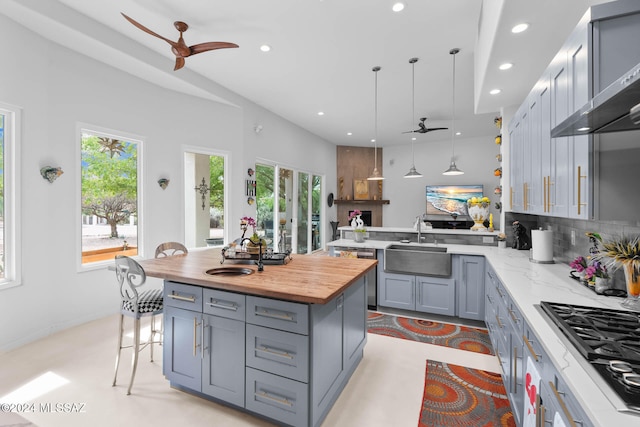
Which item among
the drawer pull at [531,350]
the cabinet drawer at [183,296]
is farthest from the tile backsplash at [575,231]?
the cabinet drawer at [183,296]

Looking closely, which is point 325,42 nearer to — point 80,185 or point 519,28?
point 519,28

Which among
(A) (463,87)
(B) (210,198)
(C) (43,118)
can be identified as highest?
(A) (463,87)

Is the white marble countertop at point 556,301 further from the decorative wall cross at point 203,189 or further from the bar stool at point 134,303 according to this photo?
the decorative wall cross at point 203,189

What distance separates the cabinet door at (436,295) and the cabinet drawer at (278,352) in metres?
2.23

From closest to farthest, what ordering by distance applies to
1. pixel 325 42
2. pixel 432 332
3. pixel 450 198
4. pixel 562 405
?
pixel 562 405 < pixel 432 332 < pixel 325 42 < pixel 450 198

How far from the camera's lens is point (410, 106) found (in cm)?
548

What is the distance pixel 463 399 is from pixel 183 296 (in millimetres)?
2104

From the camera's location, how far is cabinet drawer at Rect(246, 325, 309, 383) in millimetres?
1700

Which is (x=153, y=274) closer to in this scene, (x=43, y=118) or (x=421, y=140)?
(x=43, y=118)

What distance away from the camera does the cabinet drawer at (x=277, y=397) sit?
172 cm

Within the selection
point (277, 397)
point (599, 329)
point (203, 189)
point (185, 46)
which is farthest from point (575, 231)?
point (203, 189)

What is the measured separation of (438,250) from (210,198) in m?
3.56

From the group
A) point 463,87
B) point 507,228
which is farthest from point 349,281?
point 463,87

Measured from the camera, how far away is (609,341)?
3.68 feet
